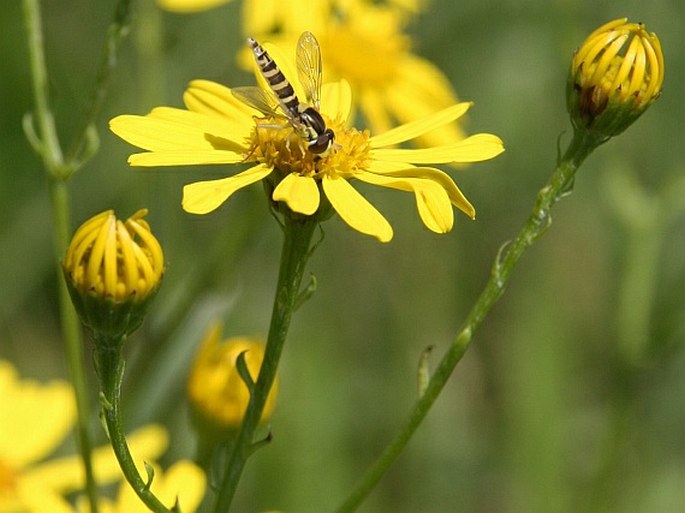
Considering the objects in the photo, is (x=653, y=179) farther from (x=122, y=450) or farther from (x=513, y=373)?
(x=122, y=450)

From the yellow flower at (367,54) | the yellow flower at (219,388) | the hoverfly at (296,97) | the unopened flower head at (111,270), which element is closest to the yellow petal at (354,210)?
the hoverfly at (296,97)

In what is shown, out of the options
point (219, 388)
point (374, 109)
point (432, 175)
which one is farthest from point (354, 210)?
point (374, 109)

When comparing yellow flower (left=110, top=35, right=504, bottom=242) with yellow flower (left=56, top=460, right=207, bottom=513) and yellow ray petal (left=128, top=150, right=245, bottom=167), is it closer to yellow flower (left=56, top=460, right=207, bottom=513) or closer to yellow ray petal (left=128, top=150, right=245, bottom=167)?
yellow ray petal (left=128, top=150, right=245, bottom=167)

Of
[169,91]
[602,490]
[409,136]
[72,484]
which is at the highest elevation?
[169,91]

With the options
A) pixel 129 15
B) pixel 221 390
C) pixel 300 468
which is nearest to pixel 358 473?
pixel 300 468

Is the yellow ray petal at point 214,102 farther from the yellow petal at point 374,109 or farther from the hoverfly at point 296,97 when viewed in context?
the yellow petal at point 374,109

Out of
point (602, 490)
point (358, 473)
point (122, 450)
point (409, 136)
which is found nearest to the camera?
point (122, 450)

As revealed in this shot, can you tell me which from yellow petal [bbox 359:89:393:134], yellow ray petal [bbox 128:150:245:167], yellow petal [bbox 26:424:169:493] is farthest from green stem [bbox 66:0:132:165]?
yellow petal [bbox 359:89:393:134]
